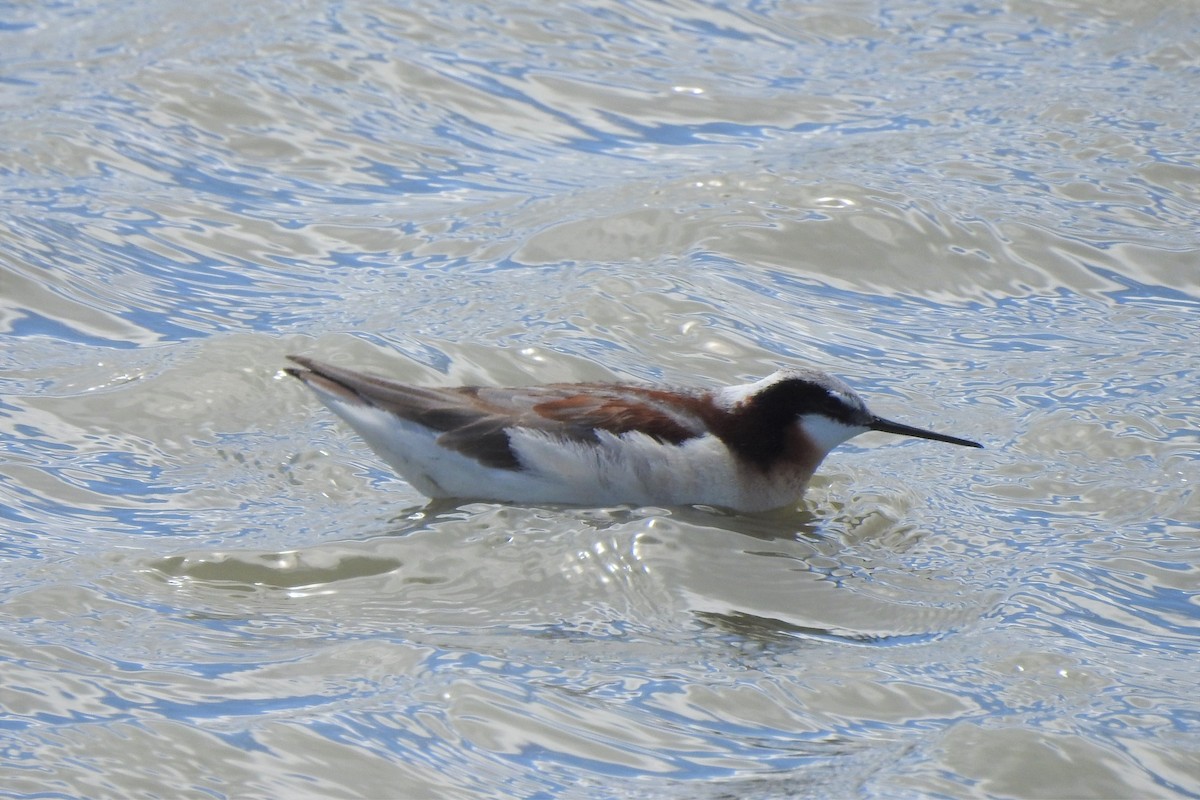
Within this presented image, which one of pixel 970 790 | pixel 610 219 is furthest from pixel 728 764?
pixel 610 219

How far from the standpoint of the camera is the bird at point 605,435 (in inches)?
328

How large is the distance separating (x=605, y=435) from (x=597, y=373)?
2.02 metres

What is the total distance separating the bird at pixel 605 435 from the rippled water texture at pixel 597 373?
0.16m

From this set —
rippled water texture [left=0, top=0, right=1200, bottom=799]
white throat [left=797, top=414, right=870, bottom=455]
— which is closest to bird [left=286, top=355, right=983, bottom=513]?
white throat [left=797, top=414, right=870, bottom=455]

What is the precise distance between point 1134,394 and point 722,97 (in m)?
5.75

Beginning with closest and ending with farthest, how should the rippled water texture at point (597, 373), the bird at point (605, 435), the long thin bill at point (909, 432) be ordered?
the rippled water texture at point (597, 373)
the bird at point (605, 435)
the long thin bill at point (909, 432)

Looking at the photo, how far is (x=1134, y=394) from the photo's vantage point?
994cm

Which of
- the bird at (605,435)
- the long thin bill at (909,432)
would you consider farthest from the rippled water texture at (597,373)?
the long thin bill at (909,432)

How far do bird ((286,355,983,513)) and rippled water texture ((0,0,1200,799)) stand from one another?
158 mm

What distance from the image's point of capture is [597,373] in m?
10.3

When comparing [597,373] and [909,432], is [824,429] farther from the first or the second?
[597,373]

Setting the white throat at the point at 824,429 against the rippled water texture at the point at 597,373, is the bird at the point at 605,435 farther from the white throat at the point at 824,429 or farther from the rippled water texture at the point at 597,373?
the rippled water texture at the point at 597,373

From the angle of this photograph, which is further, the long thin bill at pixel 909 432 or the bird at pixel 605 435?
the long thin bill at pixel 909 432

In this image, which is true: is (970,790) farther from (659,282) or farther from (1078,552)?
(659,282)
